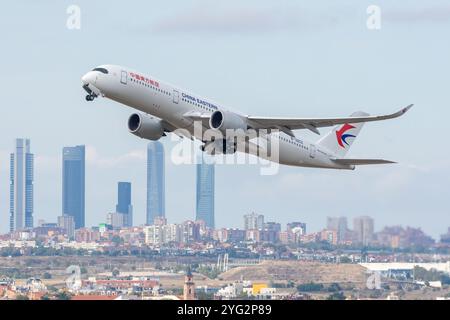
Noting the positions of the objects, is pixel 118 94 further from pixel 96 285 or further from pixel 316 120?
pixel 96 285

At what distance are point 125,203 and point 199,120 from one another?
56.0m

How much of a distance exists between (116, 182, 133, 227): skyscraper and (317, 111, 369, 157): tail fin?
34.8 meters

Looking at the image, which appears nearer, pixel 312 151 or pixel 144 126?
pixel 144 126

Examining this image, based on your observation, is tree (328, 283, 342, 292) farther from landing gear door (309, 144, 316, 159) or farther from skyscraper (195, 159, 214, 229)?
skyscraper (195, 159, 214, 229)

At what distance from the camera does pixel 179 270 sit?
5988 cm

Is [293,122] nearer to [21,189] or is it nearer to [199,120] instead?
[199,120]

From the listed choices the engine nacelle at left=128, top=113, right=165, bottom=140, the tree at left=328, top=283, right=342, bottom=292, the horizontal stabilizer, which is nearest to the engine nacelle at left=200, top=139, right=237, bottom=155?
the engine nacelle at left=128, top=113, right=165, bottom=140

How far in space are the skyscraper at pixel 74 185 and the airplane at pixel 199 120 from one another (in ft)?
153

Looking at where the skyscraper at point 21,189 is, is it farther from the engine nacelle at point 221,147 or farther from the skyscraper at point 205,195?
the engine nacelle at point 221,147

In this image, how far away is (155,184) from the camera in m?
121

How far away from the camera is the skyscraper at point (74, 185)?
116250 mm

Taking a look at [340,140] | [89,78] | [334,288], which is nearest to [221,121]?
[89,78]

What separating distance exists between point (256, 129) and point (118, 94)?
8.48 m
